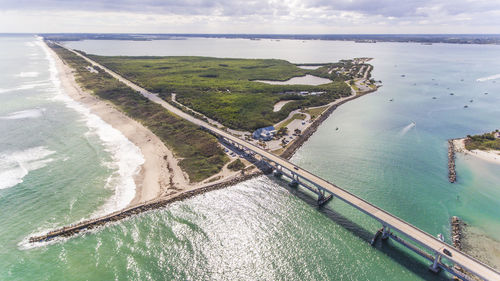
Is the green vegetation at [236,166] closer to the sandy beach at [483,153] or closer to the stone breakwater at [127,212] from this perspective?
the stone breakwater at [127,212]

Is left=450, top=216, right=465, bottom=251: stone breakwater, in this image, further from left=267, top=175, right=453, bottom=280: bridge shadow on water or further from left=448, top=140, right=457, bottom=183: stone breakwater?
left=448, top=140, right=457, bottom=183: stone breakwater

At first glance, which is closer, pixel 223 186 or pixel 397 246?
pixel 397 246

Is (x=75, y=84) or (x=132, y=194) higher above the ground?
(x=75, y=84)

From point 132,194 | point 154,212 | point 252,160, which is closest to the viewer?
point 154,212

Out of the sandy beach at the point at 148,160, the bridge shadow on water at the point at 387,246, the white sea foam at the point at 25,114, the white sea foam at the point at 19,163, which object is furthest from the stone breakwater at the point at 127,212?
the white sea foam at the point at 25,114

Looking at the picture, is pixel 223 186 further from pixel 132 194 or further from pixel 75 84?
pixel 75 84

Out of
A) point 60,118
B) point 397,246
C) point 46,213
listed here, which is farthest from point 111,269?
point 60,118

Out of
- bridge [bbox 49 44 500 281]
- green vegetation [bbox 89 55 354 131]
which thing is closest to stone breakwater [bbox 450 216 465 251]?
bridge [bbox 49 44 500 281]
